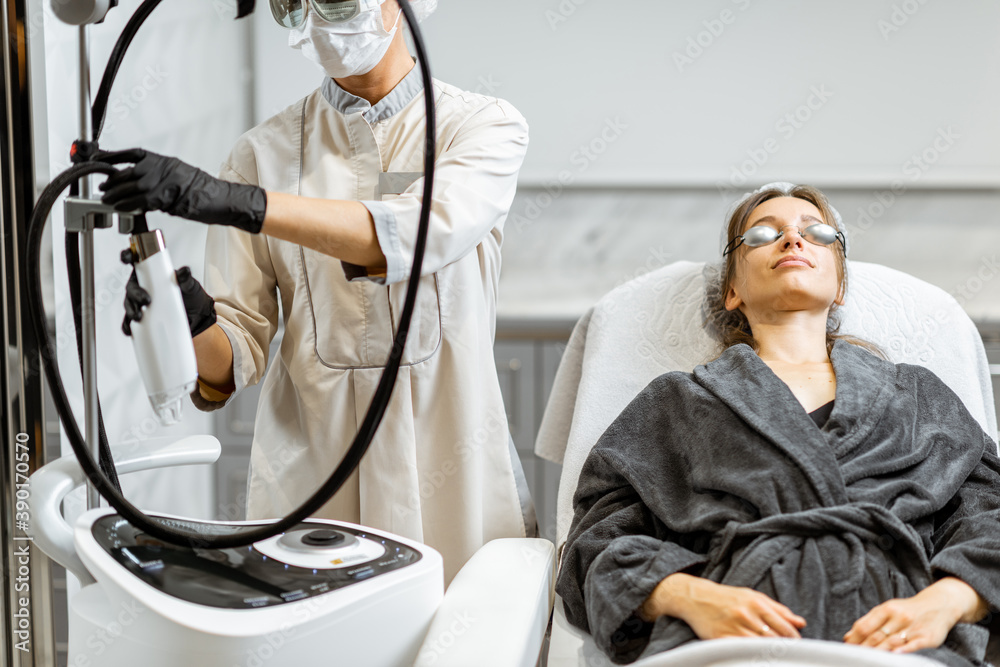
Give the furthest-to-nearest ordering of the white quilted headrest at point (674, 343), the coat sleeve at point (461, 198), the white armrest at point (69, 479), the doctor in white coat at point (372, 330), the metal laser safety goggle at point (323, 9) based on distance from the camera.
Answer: the white quilted headrest at point (674, 343), the doctor in white coat at point (372, 330), the metal laser safety goggle at point (323, 9), the coat sleeve at point (461, 198), the white armrest at point (69, 479)

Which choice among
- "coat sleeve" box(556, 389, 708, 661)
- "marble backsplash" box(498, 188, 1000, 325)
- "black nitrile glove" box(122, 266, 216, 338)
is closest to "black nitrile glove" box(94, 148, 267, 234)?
"black nitrile glove" box(122, 266, 216, 338)

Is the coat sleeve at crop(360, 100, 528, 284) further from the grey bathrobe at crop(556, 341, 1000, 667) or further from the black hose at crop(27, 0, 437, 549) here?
the grey bathrobe at crop(556, 341, 1000, 667)

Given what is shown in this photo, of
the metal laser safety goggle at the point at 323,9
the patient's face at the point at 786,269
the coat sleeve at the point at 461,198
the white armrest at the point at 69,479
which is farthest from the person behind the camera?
the patient's face at the point at 786,269

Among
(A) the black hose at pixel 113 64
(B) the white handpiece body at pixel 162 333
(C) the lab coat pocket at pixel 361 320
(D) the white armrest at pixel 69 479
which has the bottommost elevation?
(D) the white armrest at pixel 69 479

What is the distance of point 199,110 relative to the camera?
2.19 meters

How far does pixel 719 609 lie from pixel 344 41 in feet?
3.03

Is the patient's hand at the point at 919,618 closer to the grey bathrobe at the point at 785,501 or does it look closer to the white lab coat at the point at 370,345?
the grey bathrobe at the point at 785,501

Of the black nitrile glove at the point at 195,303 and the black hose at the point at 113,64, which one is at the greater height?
the black hose at the point at 113,64

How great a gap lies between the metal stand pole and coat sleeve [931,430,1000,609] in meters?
1.04

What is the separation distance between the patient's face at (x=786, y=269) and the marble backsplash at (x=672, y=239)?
34.3 inches

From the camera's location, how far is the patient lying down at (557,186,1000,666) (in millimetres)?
980

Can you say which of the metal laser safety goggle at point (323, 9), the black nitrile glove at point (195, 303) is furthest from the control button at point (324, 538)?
the metal laser safety goggle at point (323, 9)

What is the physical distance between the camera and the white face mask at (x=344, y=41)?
110 cm

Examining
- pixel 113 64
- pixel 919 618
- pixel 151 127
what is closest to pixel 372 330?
pixel 113 64
